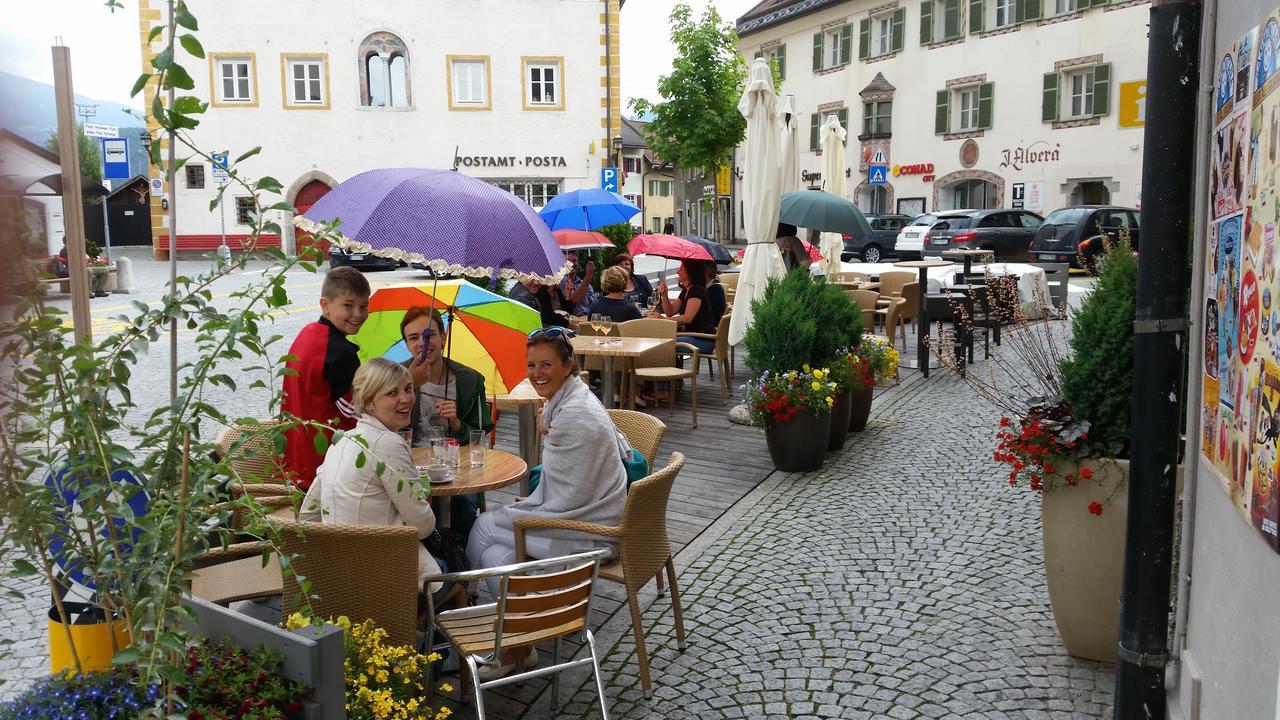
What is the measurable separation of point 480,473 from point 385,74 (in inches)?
1214

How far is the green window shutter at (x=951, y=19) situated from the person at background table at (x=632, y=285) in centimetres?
2485

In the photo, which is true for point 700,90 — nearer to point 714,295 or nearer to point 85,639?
point 714,295

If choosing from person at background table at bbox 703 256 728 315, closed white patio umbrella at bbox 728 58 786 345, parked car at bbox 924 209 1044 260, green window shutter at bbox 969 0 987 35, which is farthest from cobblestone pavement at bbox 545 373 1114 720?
green window shutter at bbox 969 0 987 35

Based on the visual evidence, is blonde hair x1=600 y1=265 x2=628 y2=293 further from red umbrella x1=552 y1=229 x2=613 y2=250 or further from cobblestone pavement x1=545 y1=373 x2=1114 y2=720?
cobblestone pavement x1=545 y1=373 x2=1114 y2=720

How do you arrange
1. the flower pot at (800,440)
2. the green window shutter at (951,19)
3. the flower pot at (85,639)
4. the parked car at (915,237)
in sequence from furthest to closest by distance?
the green window shutter at (951,19)
the parked car at (915,237)
the flower pot at (800,440)
the flower pot at (85,639)

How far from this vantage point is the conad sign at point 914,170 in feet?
115

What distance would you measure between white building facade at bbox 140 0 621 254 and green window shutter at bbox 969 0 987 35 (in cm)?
1154

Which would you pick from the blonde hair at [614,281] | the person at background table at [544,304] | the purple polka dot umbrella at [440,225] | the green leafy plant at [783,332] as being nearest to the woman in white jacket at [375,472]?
the purple polka dot umbrella at [440,225]

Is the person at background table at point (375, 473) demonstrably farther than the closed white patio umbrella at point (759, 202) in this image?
No

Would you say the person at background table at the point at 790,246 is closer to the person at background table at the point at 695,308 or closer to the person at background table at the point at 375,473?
the person at background table at the point at 695,308

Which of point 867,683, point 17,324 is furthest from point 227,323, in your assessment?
point 867,683

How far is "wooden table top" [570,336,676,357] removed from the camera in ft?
26.6

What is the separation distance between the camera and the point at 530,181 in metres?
33.0

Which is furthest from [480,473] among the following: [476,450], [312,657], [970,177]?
[970,177]
